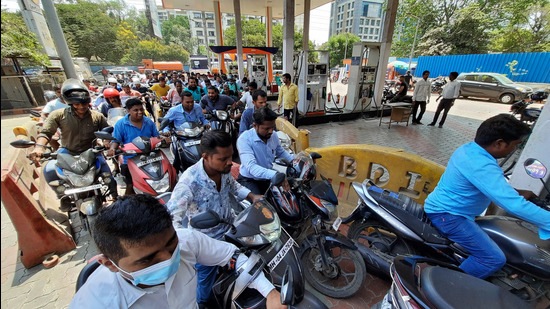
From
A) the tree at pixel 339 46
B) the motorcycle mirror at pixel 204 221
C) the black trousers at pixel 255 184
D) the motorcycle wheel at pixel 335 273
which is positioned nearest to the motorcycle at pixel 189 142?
the black trousers at pixel 255 184

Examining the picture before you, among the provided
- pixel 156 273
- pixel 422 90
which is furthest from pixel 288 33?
pixel 156 273

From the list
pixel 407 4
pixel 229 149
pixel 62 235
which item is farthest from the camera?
pixel 407 4

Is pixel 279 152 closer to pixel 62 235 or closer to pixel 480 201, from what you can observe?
pixel 480 201

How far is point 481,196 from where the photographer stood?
1.97 meters

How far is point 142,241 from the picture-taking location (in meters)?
1.04

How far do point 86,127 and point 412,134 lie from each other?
8.29 m

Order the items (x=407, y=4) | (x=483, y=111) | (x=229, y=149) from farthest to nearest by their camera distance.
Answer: (x=407, y=4) < (x=483, y=111) < (x=229, y=149)

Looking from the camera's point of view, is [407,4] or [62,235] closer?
[62,235]

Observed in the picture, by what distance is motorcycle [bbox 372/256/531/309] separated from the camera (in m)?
1.24

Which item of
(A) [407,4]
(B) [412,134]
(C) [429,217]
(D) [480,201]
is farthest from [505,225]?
(A) [407,4]

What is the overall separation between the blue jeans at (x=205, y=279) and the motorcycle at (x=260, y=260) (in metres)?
0.12

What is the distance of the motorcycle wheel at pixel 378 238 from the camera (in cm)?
255

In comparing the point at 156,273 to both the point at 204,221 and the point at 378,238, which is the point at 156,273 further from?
the point at 378,238

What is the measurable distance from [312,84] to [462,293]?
28.8 ft
